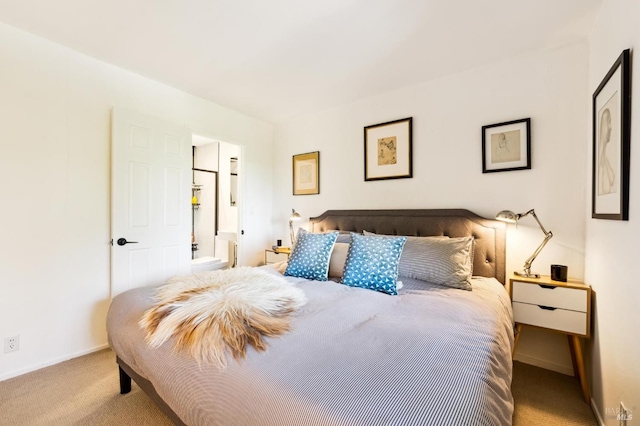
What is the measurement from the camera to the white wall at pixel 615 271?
4.02ft

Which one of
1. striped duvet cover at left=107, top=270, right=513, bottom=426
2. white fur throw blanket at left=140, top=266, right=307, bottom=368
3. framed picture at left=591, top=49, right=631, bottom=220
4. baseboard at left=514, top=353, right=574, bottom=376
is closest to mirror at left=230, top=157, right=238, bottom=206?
white fur throw blanket at left=140, top=266, right=307, bottom=368

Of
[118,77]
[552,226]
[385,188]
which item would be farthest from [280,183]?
[552,226]

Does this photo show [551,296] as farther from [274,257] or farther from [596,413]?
[274,257]

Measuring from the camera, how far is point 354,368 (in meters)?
0.93

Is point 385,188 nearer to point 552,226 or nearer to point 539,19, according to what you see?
point 552,226

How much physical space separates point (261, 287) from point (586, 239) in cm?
232

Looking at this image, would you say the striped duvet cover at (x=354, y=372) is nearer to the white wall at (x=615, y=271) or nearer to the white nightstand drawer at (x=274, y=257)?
the white wall at (x=615, y=271)

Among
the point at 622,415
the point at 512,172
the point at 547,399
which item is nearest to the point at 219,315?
the point at 622,415

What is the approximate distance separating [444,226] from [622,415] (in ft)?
4.90

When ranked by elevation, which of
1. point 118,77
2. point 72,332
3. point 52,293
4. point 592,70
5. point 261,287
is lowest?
point 72,332

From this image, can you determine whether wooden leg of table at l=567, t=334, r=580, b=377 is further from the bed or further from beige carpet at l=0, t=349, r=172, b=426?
beige carpet at l=0, t=349, r=172, b=426

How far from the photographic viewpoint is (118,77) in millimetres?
2533

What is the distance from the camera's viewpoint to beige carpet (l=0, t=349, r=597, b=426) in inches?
64.2

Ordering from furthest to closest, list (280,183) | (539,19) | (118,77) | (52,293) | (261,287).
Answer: (280,183)
(118,77)
(52,293)
(539,19)
(261,287)
